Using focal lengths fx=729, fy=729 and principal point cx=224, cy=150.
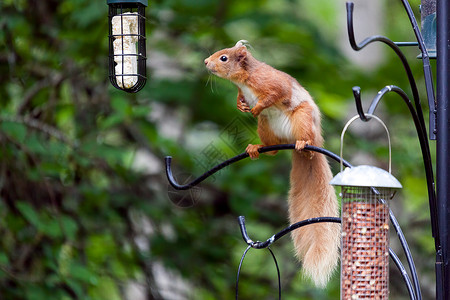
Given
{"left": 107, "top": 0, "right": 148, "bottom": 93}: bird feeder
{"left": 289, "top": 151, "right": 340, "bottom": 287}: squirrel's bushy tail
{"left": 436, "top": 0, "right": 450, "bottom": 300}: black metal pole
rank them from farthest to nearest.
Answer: {"left": 107, "top": 0, "right": 148, "bottom": 93}: bird feeder → {"left": 289, "top": 151, "right": 340, "bottom": 287}: squirrel's bushy tail → {"left": 436, "top": 0, "right": 450, "bottom": 300}: black metal pole

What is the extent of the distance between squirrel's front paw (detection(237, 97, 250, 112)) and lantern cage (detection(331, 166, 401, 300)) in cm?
60

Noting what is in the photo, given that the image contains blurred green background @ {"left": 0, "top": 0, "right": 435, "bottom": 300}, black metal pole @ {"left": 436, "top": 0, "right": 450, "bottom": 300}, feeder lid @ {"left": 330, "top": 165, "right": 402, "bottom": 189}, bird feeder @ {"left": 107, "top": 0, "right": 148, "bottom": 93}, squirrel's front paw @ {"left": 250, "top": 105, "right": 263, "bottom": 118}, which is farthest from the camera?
blurred green background @ {"left": 0, "top": 0, "right": 435, "bottom": 300}

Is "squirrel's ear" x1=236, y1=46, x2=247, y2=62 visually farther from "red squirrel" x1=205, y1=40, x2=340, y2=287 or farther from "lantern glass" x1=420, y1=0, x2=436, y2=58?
"lantern glass" x1=420, y1=0, x2=436, y2=58

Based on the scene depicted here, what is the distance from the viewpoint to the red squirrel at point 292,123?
242 cm

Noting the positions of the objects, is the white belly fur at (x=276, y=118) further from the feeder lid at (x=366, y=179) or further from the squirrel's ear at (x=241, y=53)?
the feeder lid at (x=366, y=179)

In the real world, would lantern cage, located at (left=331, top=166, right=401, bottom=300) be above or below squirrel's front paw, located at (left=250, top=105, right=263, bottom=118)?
below

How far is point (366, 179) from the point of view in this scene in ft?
5.28

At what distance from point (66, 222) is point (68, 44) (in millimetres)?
1139

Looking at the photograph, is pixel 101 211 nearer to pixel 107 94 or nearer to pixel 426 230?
pixel 107 94

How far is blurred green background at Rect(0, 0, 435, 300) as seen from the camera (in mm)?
3875

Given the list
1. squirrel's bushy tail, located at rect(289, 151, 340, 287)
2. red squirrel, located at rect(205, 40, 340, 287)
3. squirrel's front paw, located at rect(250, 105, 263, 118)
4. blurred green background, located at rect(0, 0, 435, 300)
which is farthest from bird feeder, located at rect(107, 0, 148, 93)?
blurred green background, located at rect(0, 0, 435, 300)

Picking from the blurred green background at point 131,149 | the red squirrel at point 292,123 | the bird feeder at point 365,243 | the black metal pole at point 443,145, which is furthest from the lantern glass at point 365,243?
the blurred green background at point 131,149

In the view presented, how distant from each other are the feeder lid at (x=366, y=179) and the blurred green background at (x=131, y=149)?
77.7 inches

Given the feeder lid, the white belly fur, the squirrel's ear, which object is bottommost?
the feeder lid
